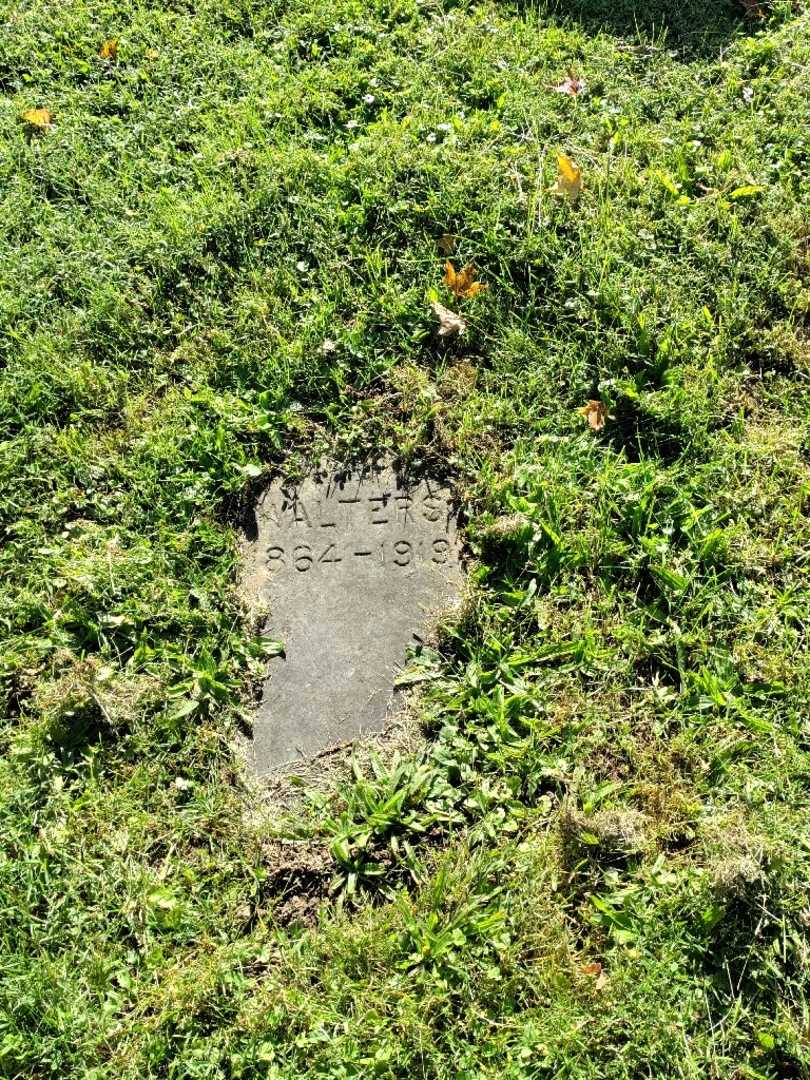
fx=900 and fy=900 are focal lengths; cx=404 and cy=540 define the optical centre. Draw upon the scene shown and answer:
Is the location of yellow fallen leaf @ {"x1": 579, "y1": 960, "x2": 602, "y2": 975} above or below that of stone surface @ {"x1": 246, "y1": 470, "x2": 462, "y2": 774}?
Answer: below

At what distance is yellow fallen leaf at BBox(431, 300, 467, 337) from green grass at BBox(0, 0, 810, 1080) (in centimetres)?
6

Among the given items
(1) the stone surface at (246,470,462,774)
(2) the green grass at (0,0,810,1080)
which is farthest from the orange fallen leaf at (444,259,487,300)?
(1) the stone surface at (246,470,462,774)

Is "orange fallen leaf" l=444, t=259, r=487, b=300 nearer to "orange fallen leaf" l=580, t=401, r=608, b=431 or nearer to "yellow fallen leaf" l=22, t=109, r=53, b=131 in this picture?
"orange fallen leaf" l=580, t=401, r=608, b=431

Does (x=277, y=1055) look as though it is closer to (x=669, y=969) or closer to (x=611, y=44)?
(x=669, y=969)

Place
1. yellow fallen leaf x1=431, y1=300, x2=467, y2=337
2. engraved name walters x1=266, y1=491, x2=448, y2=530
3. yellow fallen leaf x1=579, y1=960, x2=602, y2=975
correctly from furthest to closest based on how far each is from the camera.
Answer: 1. yellow fallen leaf x1=431, y1=300, x2=467, y2=337
2. engraved name walters x1=266, y1=491, x2=448, y2=530
3. yellow fallen leaf x1=579, y1=960, x2=602, y2=975

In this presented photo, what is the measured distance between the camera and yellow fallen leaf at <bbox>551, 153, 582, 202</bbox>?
12.9ft

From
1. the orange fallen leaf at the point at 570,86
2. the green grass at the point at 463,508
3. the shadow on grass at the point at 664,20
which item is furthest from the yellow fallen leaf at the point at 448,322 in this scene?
the shadow on grass at the point at 664,20

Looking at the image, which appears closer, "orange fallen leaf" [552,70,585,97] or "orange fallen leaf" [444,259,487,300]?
"orange fallen leaf" [444,259,487,300]

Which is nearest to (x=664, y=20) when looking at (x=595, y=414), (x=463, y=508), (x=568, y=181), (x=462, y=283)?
(x=568, y=181)

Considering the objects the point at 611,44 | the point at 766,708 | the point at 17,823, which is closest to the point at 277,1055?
the point at 17,823

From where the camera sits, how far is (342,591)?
3.23 meters

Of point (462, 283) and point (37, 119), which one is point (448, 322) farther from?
point (37, 119)

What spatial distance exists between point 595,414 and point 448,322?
733 millimetres

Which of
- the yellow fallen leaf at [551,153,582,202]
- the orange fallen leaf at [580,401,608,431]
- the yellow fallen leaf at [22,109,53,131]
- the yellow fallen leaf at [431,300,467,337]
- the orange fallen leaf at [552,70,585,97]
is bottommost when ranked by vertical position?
the orange fallen leaf at [580,401,608,431]
